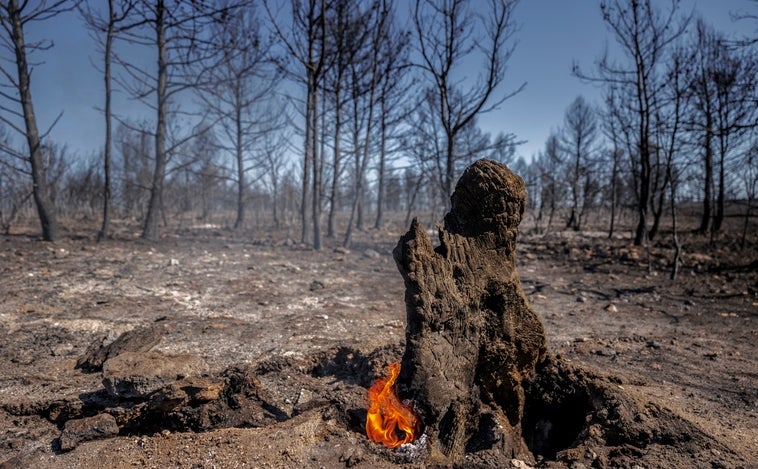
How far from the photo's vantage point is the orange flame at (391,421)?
2598mm

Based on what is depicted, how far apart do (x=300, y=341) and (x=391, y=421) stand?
2.25 m

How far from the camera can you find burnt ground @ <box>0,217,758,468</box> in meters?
2.56

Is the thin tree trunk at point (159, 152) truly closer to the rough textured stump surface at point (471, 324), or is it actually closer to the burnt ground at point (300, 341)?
the burnt ground at point (300, 341)

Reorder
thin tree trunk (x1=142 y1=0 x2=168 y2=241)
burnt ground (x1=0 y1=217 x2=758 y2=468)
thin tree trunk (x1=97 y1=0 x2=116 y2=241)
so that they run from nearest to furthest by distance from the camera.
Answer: burnt ground (x1=0 y1=217 x2=758 y2=468) → thin tree trunk (x1=97 y1=0 x2=116 y2=241) → thin tree trunk (x1=142 y1=0 x2=168 y2=241)

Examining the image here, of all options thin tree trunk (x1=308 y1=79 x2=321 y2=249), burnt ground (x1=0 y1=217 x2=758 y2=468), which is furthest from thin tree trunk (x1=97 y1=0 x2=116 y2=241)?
thin tree trunk (x1=308 y1=79 x2=321 y2=249)

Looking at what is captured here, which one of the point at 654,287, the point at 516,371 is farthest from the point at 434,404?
the point at 654,287

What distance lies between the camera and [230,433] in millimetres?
2633

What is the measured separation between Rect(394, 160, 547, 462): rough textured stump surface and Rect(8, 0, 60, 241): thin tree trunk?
1070cm

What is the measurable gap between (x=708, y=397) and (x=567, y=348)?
1396 mm

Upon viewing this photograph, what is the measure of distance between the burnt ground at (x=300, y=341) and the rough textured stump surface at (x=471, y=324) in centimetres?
33

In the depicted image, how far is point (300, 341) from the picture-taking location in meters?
4.68

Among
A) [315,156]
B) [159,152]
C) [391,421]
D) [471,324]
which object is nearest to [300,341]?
[391,421]

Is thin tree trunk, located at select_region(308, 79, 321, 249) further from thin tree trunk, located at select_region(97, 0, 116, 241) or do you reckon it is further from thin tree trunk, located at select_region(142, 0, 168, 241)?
thin tree trunk, located at select_region(97, 0, 116, 241)

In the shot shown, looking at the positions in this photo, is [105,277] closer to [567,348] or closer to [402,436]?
[402,436]
